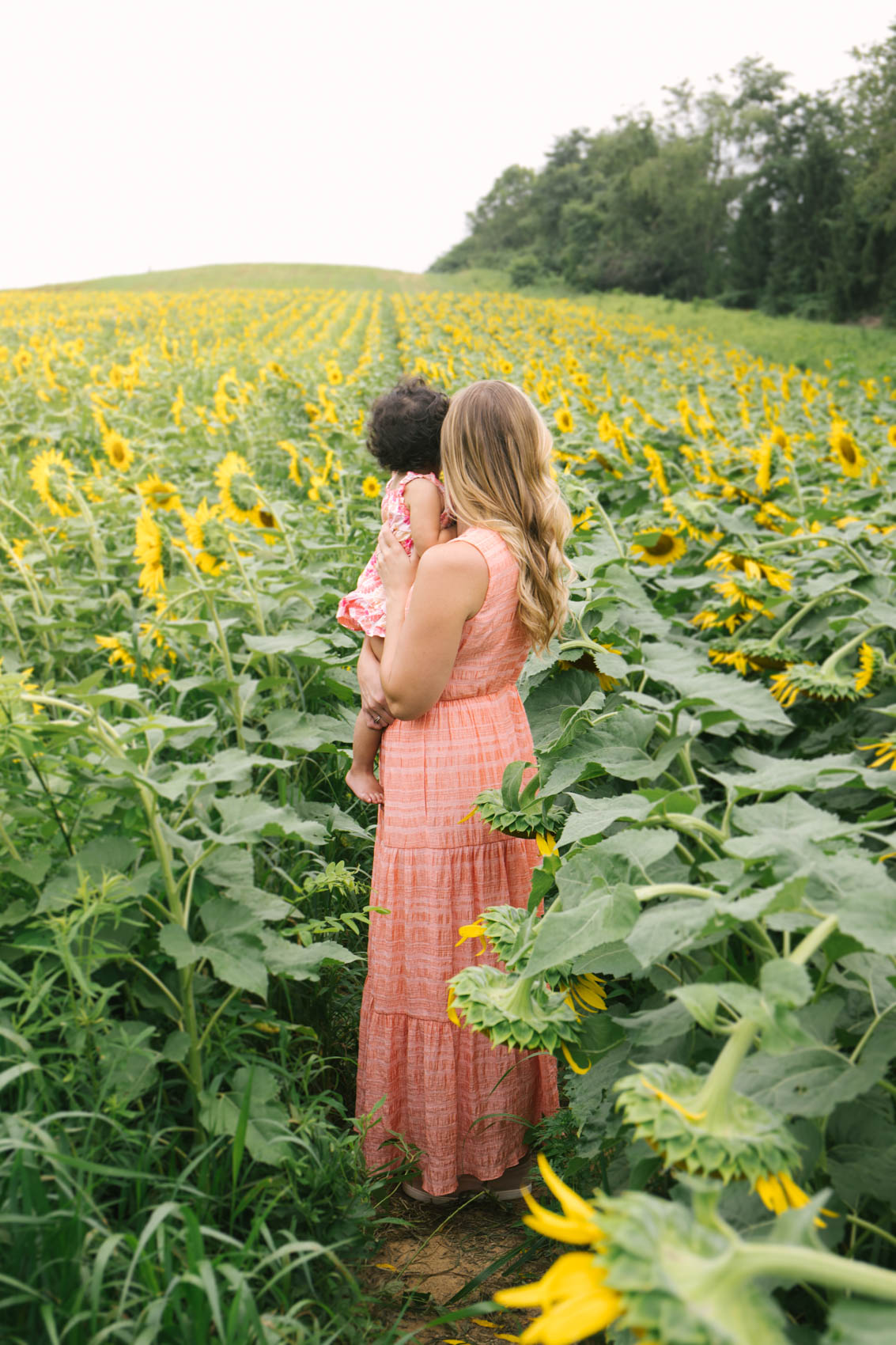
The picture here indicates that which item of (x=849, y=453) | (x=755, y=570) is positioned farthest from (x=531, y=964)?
(x=849, y=453)

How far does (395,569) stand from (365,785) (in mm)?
525

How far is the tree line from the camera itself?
2789cm

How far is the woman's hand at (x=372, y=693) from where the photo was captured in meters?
2.27

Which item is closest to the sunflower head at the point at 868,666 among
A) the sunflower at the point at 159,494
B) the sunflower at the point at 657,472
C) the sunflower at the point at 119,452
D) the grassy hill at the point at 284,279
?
the sunflower at the point at 657,472

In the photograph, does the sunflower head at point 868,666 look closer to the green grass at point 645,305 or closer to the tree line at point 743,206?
the green grass at point 645,305

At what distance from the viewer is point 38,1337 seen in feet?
4.02

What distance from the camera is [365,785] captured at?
95.0 inches

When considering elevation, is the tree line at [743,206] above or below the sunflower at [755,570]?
above

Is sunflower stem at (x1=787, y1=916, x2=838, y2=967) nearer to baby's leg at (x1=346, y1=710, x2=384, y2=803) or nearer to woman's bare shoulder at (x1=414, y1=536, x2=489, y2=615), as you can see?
woman's bare shoulder at (x1=414, y1=536, x2=489, y2=615)

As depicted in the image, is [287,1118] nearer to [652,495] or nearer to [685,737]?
[685,737]

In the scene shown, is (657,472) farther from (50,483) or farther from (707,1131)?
(707,1131)

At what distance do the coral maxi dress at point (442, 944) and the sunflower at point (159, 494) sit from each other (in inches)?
72.1

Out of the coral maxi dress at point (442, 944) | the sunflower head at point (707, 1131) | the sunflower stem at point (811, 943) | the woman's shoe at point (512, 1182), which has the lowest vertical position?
the woman's shoe at point (512, 1182)

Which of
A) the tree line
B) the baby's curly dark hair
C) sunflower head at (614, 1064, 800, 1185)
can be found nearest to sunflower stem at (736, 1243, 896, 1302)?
sunflower head at (614, 1064, 800, 1185)
